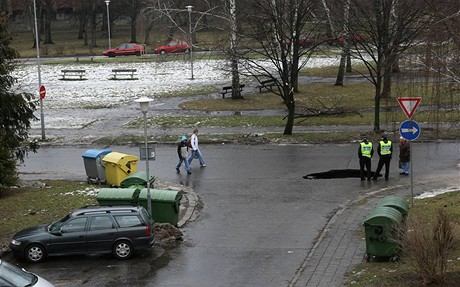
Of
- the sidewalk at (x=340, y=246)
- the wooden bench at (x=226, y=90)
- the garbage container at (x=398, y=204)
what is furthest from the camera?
the wooden bench at (x=226, y=90)

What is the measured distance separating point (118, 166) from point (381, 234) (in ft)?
38.3

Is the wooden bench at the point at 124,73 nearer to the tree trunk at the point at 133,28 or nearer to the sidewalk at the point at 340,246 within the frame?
the tree trunk at the point at 133,28

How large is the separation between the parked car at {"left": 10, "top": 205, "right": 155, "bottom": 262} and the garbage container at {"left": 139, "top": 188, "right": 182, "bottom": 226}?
2238 millimetres

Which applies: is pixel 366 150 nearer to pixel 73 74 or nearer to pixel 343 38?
pixel 343 38

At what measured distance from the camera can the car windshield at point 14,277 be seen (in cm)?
1281

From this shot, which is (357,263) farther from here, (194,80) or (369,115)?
(194,80)

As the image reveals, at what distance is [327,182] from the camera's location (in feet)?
82.0

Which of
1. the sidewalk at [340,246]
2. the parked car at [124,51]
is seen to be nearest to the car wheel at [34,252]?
the sidewalk at [340,246]

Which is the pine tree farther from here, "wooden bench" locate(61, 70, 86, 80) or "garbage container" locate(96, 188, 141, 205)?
"wooden bench" locate(61, 70, 86, 80)

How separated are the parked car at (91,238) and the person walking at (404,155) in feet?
34.6

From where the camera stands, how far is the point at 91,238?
17.9 metres

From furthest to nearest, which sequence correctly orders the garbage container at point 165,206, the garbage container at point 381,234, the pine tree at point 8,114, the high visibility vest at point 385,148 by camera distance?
the pine tree at point 8,114, the high visibility vest at point 385,148, the garbage container at point 165,206, the garbage container at point 381,234

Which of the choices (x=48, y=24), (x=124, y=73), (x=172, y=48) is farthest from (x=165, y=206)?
(x=48, y=24)

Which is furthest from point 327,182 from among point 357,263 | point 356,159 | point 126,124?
point 126,124
